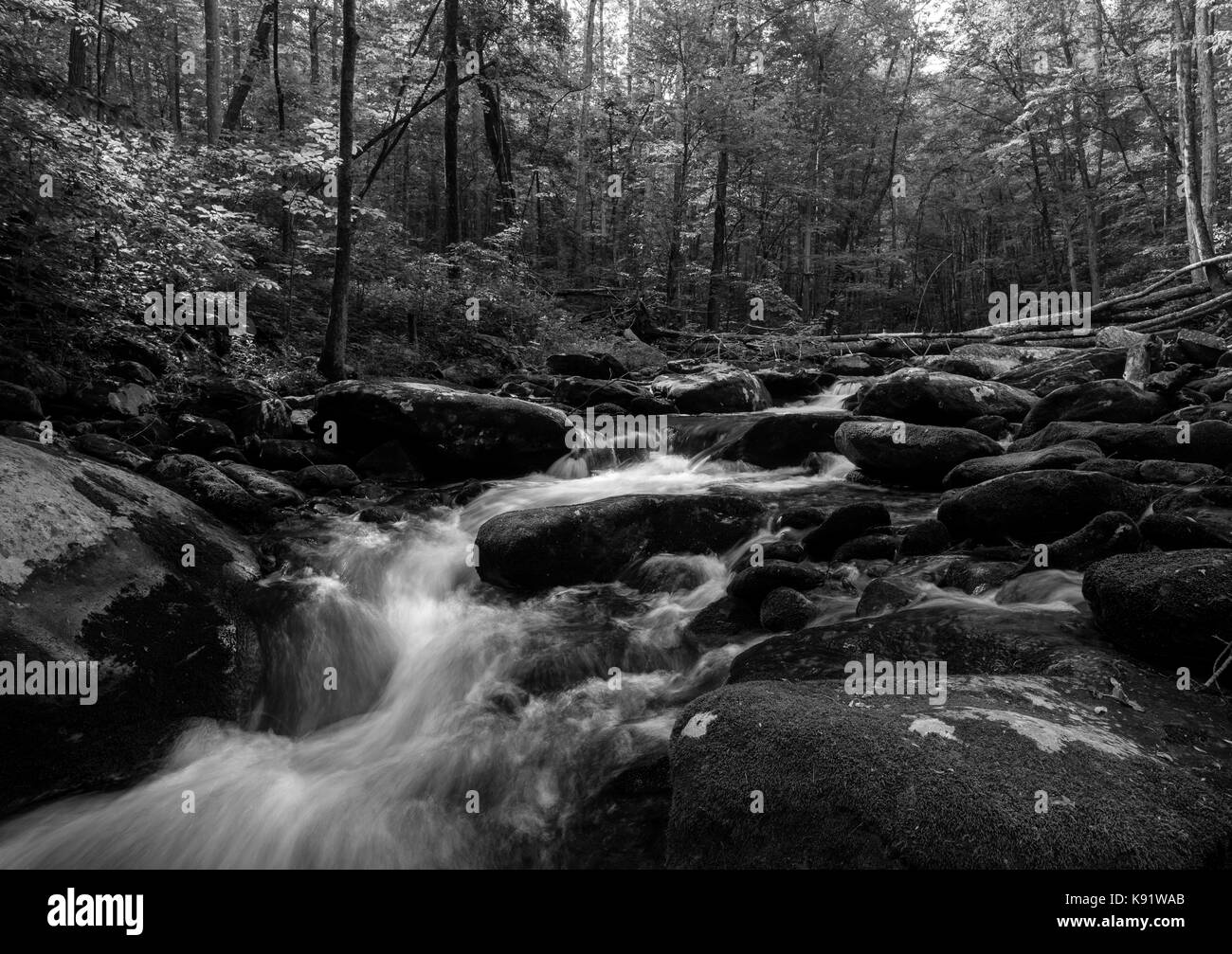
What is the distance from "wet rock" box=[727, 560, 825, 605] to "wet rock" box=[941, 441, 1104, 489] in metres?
2.39

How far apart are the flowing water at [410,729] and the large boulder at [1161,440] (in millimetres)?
1936

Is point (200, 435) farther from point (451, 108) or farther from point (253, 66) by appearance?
point (253, 66)

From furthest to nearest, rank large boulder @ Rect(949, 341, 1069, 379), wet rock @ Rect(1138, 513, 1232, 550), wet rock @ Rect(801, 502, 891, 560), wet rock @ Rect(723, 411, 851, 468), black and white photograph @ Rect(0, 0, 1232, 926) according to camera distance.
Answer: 1. large boulder @ Rect(949, 341, 1069, 379)
2. wet rock @ Rect(723, 411, 851, 468)
3. wet rock @ Rect(801, 502, 891, 560)
4. wet rock @ Rect(1138, 513, 1232, 550)
5. black and white photograph @ Rect(0, 0, 1232, 926)

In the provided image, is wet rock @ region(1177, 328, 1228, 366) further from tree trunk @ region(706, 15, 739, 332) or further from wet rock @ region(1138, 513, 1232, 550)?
tree trunk @ region(706, 15, 739, 332)

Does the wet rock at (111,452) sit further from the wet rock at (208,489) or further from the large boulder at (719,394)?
the large boulder at (719,394)

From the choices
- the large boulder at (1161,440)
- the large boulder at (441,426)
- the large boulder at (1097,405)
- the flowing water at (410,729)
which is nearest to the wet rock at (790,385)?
the large boulder at (1097,405)

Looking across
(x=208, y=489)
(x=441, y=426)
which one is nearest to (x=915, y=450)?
(x=441, y=426)

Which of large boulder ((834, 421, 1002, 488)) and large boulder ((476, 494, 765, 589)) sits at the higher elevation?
large boulder ((834, 421, 1002, 488))

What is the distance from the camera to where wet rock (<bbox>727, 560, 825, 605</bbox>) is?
5242 mm

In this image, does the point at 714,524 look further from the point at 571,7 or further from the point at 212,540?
the point at 571,7

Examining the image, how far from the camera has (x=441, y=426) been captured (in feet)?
29.6

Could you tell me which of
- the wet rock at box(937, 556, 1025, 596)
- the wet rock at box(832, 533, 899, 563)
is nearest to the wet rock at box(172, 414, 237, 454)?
the wet rock at box(832, 533, 899, 563)

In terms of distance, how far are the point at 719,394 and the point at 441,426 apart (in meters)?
5.46
